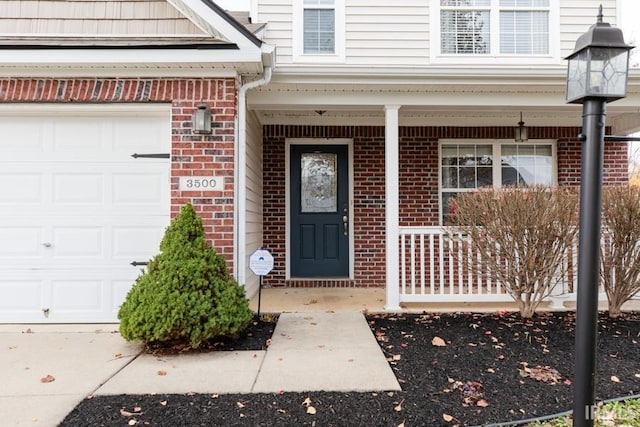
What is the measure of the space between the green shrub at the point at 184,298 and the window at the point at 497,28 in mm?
4430

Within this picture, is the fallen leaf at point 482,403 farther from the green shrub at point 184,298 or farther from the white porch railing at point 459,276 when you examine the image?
the white porch railing at point 459,276

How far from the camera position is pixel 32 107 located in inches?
169

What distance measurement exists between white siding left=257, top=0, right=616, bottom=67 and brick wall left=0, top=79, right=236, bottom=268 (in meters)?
1.82

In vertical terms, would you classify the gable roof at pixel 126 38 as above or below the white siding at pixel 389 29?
below

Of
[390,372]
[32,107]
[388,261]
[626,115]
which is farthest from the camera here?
[626,115]

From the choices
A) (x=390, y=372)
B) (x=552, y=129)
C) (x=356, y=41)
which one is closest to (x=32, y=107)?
(x=356, y=41)

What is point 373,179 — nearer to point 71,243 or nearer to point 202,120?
point 202,120

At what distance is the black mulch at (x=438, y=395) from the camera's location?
2.34 metres

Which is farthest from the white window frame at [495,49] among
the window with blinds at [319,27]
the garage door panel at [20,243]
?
the garage door panel at [20,243]

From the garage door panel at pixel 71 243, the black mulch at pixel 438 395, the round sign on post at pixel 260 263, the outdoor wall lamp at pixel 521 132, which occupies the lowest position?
the black mulch at pixel 438 395

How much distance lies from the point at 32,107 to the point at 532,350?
547 centimetres

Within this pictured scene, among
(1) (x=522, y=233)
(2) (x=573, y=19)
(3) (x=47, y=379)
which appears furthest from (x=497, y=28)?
(3) (x=47, y=379)

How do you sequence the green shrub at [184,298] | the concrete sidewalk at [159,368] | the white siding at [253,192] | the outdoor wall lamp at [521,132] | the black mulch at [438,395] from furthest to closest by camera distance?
the outdoor wall lamp at [521,132] → the white siding at [253,192] → the green shrub at [184,298] → the concrete sidewalk at [159,368] → the black mulch at [438,395]

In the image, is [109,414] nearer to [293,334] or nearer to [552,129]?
[293,334]
